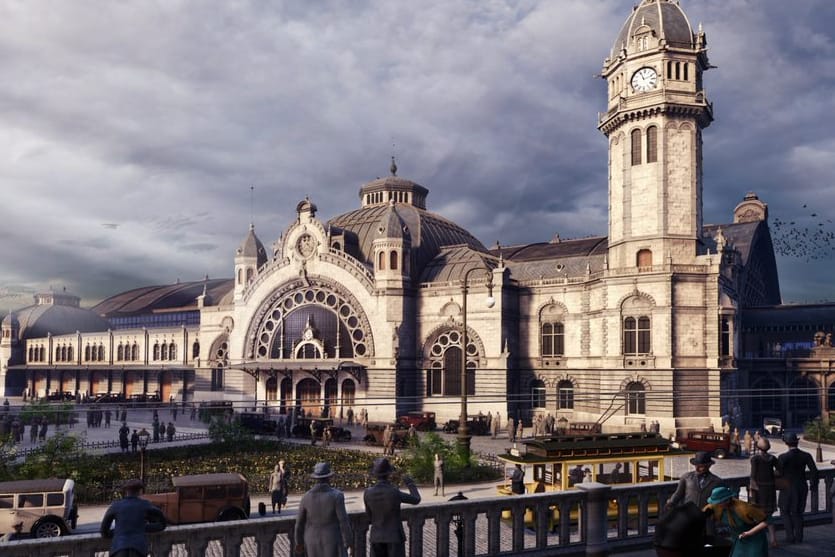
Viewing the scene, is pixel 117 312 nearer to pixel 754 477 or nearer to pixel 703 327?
pixel 703 327

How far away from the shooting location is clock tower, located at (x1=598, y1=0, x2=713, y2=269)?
153 ft

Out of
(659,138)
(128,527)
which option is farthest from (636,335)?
(128,527)

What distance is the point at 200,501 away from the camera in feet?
72.4

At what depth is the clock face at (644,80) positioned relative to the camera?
1877 inches

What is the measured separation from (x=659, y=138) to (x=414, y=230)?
80.7 feet

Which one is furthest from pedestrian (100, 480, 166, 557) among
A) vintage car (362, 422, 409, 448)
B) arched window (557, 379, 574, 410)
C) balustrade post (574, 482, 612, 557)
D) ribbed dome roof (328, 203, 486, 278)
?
ribbed dome roof (328, 203, 486, 278)

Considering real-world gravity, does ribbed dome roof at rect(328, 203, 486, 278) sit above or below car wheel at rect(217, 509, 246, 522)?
above

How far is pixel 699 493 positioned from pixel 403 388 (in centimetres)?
4571

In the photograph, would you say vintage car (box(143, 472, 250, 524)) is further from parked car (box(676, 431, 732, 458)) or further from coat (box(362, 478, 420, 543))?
parked car (box(676, 431, 732, 458))

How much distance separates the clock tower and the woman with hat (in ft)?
127

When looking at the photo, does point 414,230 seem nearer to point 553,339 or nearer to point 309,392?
point 309,392

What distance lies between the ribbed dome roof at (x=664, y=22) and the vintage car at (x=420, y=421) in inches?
1127

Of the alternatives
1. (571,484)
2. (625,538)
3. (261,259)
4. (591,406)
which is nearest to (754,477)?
(625,538)

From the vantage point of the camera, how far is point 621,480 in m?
21.8
